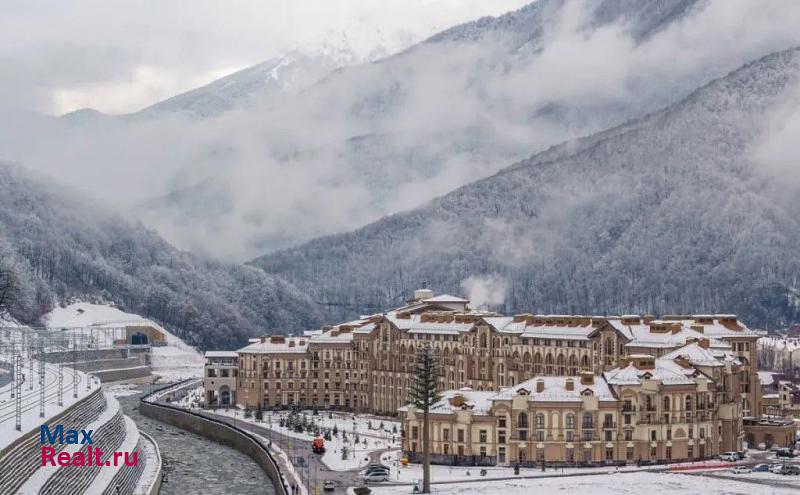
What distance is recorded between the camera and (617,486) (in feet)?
263

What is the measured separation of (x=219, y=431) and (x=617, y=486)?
5009cm

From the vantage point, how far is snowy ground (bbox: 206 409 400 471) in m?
95.3

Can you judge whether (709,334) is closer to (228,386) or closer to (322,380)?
(322,380)

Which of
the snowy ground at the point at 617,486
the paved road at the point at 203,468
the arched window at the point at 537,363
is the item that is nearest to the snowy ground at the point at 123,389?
the paved road at the point at 203,468

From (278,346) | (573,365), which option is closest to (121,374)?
(278,346)

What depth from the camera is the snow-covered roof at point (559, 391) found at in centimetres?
9156

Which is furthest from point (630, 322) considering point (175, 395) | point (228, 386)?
point (175, 395)

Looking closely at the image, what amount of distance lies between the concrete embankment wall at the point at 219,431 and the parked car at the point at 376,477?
18.7ft

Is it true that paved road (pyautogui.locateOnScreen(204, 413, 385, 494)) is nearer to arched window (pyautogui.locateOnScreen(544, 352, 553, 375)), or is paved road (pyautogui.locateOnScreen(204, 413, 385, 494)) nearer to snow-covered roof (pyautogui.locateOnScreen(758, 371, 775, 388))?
arched window (pyautogui.locateOnScreen(544, 352, 553, 375))

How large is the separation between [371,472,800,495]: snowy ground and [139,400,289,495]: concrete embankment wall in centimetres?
1117

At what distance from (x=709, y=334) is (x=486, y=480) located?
37905 mm

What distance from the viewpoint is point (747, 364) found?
112 metres

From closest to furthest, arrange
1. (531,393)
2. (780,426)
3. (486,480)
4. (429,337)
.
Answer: (486,480) < (531,393) < (780,426) < (429,337)

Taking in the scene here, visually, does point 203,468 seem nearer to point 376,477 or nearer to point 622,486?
point 376,477
